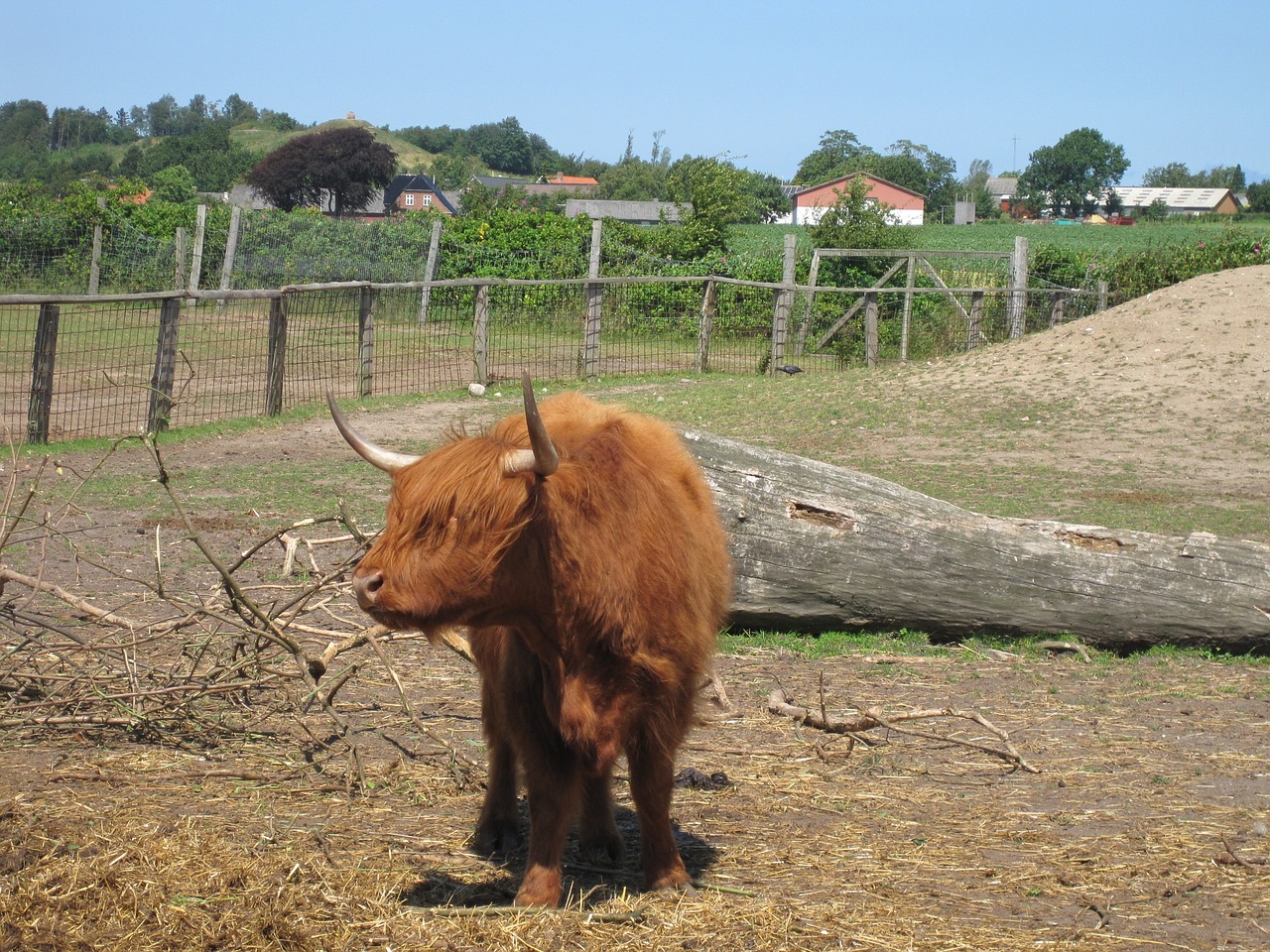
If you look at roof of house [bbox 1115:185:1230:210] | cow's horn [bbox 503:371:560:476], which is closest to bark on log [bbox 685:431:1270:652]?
cow's horn [bbox 503:371:560:476]

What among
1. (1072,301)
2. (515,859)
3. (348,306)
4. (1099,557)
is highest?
(1072,301)

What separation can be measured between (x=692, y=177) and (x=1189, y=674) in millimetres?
23638

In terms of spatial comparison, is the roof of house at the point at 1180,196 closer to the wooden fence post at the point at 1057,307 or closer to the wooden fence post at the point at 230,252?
the wooden fence post at the point at 1057,307

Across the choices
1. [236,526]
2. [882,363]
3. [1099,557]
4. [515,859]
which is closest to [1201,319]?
[882,363]

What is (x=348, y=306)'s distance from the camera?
600 inches

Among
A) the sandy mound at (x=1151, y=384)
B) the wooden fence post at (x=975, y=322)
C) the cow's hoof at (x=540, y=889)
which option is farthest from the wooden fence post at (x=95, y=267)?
the cow's hoof at (x=540, y=889)

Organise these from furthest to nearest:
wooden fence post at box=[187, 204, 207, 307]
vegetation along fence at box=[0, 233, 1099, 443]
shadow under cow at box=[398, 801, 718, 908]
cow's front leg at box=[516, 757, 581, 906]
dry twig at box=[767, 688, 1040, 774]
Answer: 1. wooden fence post at box=[187, 204, 207, 307]
2. vegetation along fence at box=[0, 233, 1099, 443]
3. dry twig at box=[767, 688, 1040, 774]
4. shadow under cow at box=[398, 801, 718, 908]
5. cow's front leg at box=[516, 757, 581, 906]

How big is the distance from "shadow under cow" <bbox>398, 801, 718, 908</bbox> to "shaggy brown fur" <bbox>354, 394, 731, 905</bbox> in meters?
0.18

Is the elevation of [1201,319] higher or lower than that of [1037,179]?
lower

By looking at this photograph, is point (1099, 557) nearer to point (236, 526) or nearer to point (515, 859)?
point (515, 859)

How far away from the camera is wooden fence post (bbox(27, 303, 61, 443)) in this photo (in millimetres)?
11016

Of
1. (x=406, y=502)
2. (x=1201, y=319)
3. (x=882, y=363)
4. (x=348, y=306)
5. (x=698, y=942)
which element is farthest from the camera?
(x=882, y=363)

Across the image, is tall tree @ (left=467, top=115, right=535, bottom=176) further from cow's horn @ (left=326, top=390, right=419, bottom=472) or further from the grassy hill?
cow's horn @ (left=326, top=390, right=419, bottom=472)

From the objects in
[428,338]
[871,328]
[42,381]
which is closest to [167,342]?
[42,381]
